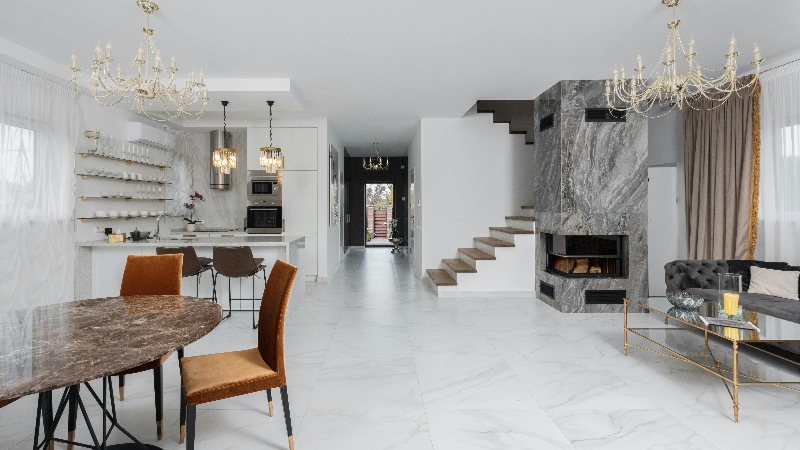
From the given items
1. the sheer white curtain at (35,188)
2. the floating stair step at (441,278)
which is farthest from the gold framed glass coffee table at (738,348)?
the sheer white curtain at (35,188)

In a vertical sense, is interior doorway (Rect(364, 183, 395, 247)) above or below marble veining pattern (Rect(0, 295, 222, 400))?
above

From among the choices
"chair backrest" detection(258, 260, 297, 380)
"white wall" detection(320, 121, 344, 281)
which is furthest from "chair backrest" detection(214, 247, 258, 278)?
"white wall" detection(320, 121, 344, 281)

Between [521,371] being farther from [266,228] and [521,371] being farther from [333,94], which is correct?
[266,228]

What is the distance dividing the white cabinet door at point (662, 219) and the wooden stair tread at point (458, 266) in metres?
2.43

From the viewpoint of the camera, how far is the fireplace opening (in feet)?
15.4

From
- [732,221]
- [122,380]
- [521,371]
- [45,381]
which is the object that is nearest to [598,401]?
[521,371]

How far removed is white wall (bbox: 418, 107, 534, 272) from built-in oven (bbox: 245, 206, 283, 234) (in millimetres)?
2457

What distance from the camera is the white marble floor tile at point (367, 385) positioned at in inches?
93.5

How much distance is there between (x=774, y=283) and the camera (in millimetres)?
3586

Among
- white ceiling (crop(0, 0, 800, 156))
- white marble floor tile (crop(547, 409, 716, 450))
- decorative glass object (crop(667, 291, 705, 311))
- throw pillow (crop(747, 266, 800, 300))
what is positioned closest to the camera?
white marble floor tile (crop(547, 409, 716, 450))

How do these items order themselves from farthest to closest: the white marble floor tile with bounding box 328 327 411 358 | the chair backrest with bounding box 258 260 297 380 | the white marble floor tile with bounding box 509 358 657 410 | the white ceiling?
1. the white marble floor tile with bounding box 328 327 411 358
2. the white ceiling
3. the white marble floor tile with bounding box 509 358 657 410
4. the chair backrest with bounding box 258 260 297 380

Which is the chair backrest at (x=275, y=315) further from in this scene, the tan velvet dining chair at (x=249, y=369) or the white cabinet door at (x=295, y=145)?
the white cabinet door at (x=295, y=145)

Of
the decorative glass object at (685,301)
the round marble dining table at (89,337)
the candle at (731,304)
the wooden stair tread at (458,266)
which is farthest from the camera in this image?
the wooden stair tread at (458,266)

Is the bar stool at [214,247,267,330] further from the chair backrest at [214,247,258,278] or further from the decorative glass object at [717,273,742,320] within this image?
the decorative glass object at [717,273,742,320]
